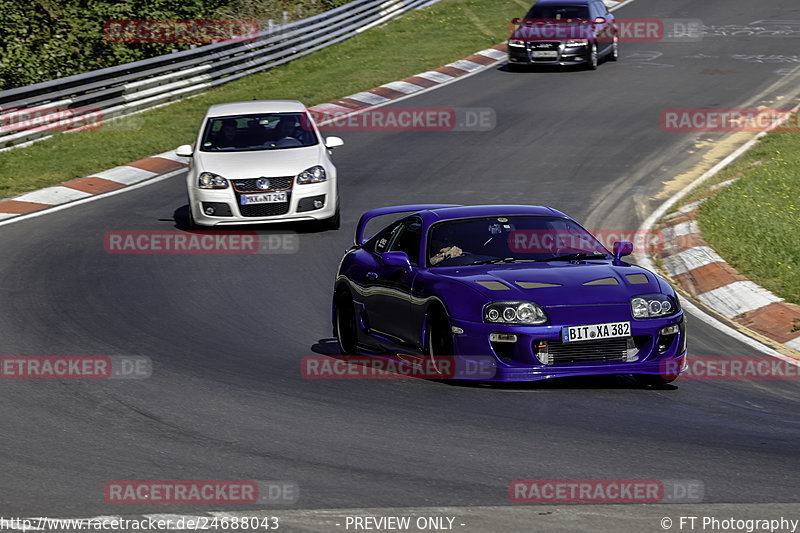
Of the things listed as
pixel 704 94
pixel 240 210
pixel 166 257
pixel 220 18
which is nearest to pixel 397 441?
pixel 166 257

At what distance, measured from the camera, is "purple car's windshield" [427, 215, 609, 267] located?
388 inches

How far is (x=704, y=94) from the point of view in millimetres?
26562

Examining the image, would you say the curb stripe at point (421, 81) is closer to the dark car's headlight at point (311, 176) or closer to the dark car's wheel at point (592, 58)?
the dark car's wheel at point (592, 58)

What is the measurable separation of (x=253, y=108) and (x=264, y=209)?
210 cm

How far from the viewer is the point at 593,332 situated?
8773 millimetres

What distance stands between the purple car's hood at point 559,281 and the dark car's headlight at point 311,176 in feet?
Answer: 24.1

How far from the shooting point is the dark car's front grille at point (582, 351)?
8.77 metres

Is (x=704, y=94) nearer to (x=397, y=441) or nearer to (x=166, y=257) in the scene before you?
(x=166, y=257)
